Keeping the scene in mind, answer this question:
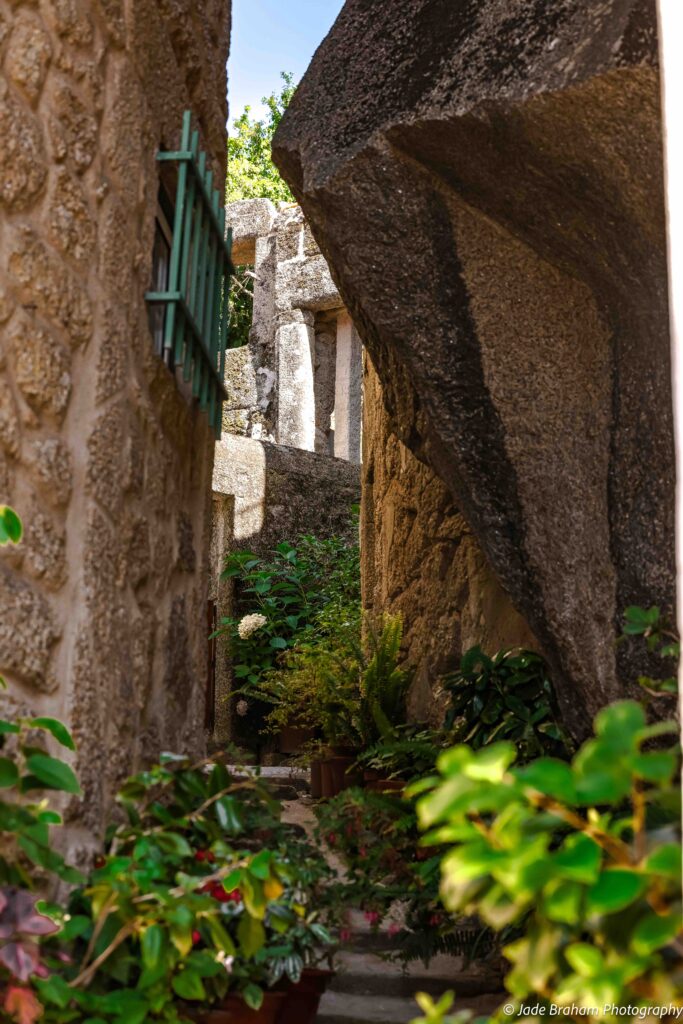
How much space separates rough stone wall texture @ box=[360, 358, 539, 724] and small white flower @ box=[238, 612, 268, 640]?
1.65m

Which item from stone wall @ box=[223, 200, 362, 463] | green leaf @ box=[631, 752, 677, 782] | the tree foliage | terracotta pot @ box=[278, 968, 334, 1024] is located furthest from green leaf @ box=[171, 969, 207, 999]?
the tree foliage

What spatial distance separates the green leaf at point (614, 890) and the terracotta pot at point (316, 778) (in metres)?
4.74

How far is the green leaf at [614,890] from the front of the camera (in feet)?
3.17

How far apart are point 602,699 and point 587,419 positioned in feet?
2.70

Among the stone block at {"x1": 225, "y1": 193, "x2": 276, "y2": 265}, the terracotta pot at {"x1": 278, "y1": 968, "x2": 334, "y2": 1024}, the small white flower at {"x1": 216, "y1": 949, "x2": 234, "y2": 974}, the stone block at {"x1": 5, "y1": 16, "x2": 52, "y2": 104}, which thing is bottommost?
the terracotta pot at {"x1": 278, "y1": 968, "x2": 334, "y2": 1024}

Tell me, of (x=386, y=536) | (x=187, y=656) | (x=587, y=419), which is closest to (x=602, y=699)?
(x=587, y=419)

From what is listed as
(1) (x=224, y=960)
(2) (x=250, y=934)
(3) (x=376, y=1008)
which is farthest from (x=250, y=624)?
(2) (x=250, y=934)

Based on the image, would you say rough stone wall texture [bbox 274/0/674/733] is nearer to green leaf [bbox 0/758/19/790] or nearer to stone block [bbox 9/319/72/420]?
stone block [bbox 9/319/72/420]

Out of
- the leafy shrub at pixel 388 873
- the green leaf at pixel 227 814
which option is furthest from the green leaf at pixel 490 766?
the leafy shrub at pixel 388 873

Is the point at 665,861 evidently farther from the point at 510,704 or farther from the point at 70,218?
the point at 510,704

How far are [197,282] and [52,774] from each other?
5.91 ft

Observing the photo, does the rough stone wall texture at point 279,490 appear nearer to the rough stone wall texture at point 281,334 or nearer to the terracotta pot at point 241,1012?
the rough stone wall texture at point 281,334

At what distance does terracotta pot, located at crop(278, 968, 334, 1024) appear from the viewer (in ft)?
8.75

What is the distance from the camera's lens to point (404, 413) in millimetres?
4352
